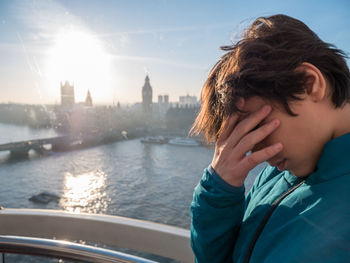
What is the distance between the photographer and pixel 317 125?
0.82 feet

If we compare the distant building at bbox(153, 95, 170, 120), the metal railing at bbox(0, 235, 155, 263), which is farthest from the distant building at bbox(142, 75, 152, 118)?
the metal railing at bbox(0, 235, 155, 263)

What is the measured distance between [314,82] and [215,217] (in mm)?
188

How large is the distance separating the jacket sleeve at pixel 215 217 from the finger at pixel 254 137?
45 millimetres

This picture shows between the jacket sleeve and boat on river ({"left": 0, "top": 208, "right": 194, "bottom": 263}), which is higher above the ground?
the jacket sleeve

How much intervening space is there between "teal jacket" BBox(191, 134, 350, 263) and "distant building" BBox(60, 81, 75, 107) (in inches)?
853

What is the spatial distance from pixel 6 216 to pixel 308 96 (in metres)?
1.04

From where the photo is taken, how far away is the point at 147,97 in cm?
2738

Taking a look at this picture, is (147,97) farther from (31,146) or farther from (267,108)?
(267,108)

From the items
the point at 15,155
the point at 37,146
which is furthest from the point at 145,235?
the point at 37,146

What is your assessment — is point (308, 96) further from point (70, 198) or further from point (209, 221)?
point (70, 198)

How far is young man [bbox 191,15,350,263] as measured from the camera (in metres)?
0.21

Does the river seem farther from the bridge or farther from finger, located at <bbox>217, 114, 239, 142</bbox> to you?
finger, located at <bbox>217, 114, 239, 142</bbox>

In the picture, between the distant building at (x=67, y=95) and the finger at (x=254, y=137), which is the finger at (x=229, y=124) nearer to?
the finger at (x=254, y=137)

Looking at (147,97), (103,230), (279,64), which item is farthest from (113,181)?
(147,97)
